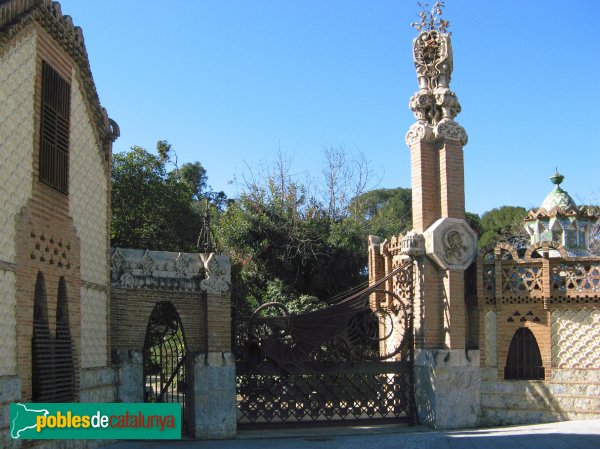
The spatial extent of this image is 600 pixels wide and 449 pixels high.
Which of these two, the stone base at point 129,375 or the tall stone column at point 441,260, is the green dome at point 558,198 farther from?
the stone base at point 129,375

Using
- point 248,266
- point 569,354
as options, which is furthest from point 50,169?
point 248,266

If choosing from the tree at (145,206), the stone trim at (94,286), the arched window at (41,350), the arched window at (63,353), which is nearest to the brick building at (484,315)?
the stone trim at (94,286)

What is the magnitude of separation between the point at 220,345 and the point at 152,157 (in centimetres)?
1171

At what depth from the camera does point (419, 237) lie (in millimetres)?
13055

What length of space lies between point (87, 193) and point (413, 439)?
609 centimetres

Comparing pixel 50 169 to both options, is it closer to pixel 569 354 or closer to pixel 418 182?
pixel 418 182

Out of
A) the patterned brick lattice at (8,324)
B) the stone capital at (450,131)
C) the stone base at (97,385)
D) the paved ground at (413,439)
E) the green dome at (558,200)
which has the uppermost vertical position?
the stone capital at (450,131)

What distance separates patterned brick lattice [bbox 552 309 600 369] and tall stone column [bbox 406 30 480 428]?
1394 mm

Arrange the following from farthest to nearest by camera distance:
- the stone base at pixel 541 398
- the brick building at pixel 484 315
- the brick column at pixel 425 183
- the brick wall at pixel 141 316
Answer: the brick column at pixel 425 183 < the brick building at pixel 484 315 < the stone base at pixel 541 398 < the brick wall at pixel 141 316

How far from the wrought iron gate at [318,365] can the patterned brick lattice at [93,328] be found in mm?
2229

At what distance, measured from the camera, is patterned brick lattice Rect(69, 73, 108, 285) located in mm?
10477

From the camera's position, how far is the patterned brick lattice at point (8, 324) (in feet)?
26.4

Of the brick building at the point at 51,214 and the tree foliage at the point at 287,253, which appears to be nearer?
the brick building at the point at 51,214

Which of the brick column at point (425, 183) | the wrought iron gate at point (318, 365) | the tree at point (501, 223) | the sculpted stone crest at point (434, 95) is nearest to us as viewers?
the wrought iron gate at point (318, 365)
